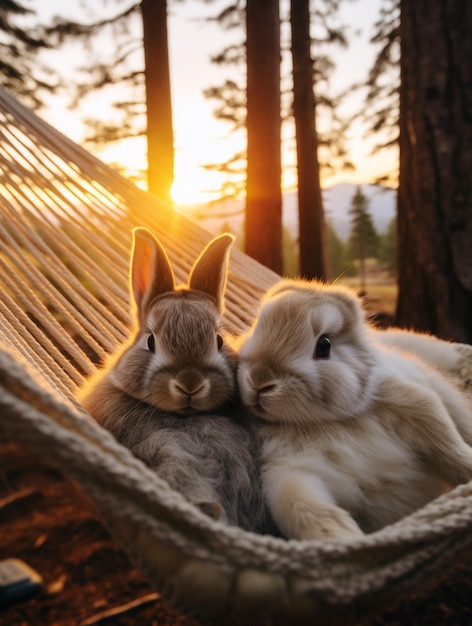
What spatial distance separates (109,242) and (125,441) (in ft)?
4.07

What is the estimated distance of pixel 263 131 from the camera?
4.35 metres

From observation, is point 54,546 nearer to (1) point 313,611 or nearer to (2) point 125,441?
(2) point 125,441

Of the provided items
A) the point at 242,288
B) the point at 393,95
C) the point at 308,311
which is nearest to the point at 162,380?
the point at 308,311

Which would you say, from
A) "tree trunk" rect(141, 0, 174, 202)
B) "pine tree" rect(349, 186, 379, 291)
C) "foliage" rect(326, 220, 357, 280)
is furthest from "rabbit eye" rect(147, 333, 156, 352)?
"foliage" rect(326, 220, 357, 280)

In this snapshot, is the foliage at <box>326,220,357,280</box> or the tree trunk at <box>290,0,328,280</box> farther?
the foliage at <box>326,220,357,280</box>

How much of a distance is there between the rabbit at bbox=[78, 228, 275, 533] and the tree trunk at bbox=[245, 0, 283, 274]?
3.08m

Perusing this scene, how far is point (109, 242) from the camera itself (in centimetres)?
226

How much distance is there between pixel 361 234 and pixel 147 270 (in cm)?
1294

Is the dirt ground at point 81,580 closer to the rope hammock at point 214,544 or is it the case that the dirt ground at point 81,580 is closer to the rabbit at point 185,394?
the rabbit at point 185,394

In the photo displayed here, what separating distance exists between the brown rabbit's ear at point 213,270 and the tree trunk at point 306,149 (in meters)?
4.89

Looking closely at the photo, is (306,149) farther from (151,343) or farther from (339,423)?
(339,423)

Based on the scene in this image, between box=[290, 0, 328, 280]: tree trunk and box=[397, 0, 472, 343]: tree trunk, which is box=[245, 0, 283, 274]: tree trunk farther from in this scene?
box=[290, 0, 328, 280]: tree trunk

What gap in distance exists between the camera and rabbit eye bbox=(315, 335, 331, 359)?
1227 millimetres

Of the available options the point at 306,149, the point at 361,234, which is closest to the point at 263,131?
the point at 306,149
